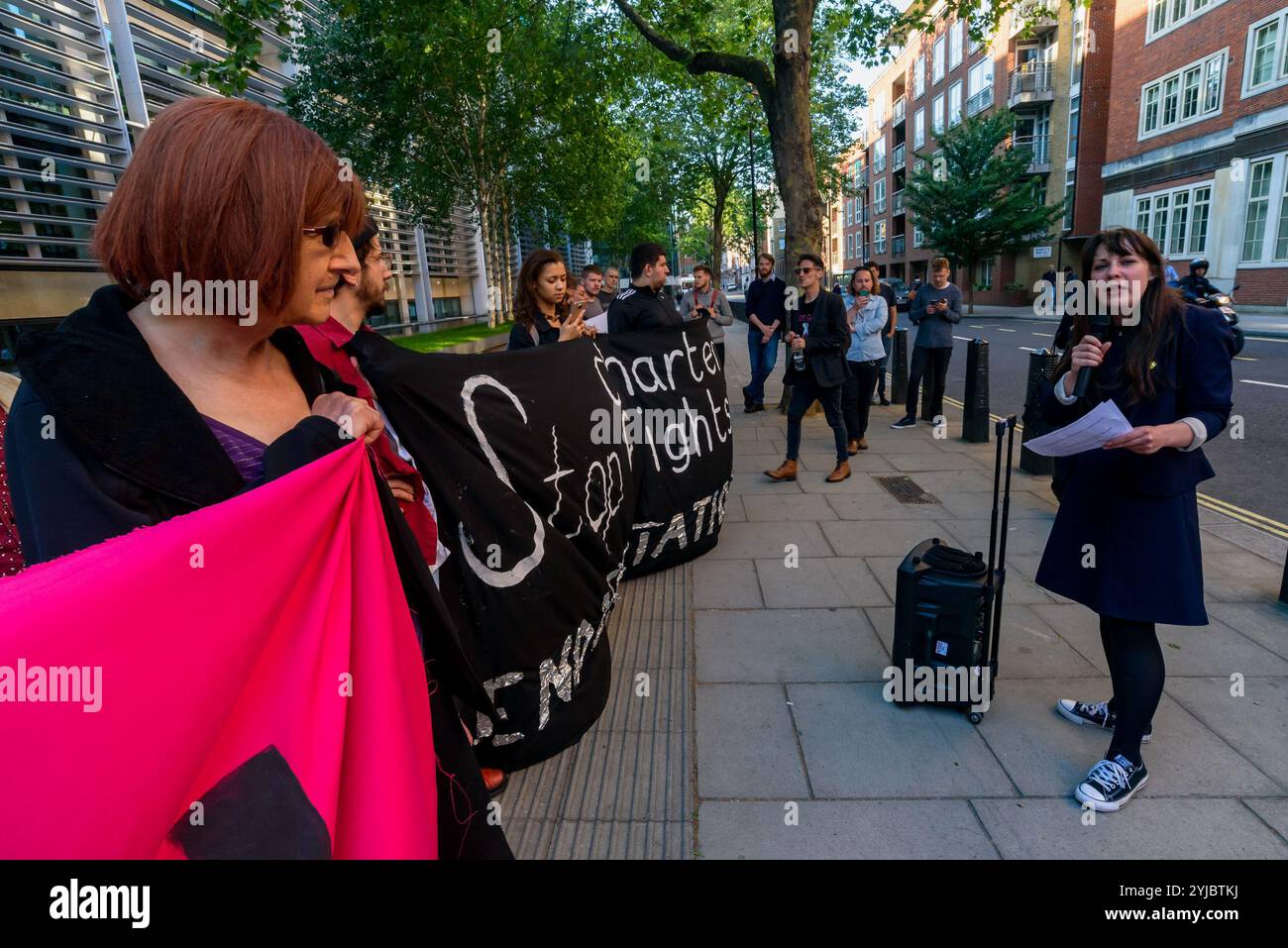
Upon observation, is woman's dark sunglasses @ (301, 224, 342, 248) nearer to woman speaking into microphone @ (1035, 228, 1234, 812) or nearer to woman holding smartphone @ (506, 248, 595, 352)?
woman speaking into microphone @ (1035, 228, 1234, 812)

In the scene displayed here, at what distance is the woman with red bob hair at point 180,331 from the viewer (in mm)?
1094

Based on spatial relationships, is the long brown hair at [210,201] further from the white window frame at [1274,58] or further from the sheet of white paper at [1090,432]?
the white window frame at [1274,58]

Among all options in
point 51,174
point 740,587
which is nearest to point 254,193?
point 740,587

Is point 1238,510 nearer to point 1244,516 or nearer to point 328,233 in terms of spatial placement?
point 1244,516

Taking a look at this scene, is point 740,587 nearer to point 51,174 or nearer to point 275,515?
point 275,515

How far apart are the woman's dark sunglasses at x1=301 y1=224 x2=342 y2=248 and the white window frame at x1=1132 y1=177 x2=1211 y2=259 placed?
102 ft

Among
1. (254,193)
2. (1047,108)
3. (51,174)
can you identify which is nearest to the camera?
(254,193)

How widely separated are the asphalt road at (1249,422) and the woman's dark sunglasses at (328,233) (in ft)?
21.1

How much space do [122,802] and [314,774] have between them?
0.29 metres

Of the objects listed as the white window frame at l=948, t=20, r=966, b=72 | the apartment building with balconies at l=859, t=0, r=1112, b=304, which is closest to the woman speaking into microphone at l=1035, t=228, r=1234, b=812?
the apartment building with balconies at l=859, t=0, r=1112, b=304

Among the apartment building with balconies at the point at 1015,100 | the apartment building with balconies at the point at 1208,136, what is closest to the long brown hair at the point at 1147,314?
the apartment building with balconies at the point at 1208,136

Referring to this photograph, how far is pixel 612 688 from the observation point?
347 centimetres

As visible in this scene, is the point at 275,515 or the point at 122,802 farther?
the point at 275,515
